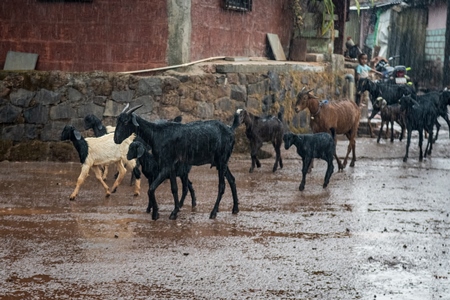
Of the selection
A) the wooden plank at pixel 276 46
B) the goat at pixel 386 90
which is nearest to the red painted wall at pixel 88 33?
the wooden plank at pixel 276 46

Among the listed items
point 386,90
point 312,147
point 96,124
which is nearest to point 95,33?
point 96,124

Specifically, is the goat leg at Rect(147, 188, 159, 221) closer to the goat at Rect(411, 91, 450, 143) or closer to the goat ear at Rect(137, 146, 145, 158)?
the goat ear at Rect(137, 146, 145, 158)

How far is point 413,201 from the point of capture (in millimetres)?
11641

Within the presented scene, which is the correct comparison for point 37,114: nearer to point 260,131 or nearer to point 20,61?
point 20,61

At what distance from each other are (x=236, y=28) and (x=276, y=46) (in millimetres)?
1998

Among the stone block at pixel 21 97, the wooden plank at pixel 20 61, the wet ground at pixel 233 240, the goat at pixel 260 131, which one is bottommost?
the wet ground at pixel 233 240

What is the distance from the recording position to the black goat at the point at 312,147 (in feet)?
41.0

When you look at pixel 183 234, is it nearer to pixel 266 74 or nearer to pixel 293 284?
pixel 293 284

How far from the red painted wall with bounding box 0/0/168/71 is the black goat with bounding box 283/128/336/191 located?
3.60m

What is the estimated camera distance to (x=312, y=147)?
1262cm

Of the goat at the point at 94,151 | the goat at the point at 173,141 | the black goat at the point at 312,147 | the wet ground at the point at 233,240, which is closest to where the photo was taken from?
the wet ground at the point at 233,240

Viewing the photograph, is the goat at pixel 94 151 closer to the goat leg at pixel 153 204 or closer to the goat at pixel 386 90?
the goat leg at pixel 153 204

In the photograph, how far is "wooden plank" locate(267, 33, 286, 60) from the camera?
62.7ft

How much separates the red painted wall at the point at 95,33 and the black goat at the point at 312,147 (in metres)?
3.60
